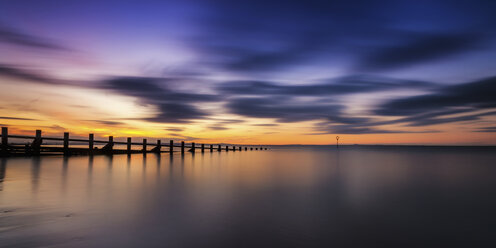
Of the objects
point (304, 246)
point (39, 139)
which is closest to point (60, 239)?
point (304, 246)

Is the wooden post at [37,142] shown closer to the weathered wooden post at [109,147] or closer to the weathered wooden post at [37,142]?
the weathered wooden post at [37,142]

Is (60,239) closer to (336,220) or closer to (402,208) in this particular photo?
(336,220)

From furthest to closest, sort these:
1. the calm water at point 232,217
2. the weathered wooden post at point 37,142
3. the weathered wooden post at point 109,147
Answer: the weathered wooden post at point 109,147, the weathered wooden post at point 37,142, the calm water at point 232,217

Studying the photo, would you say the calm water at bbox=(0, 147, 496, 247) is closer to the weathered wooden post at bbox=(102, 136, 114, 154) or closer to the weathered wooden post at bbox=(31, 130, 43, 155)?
the weathered wooden post at bbox=(31, 130, 43, 155)

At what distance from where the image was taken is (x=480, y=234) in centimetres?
612

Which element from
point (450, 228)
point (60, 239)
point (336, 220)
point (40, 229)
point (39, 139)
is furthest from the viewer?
point (39, 139)

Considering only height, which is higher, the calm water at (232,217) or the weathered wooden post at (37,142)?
the weathered wooden post at (37,142)

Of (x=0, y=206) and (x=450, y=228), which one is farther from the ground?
(x=0, y=206)

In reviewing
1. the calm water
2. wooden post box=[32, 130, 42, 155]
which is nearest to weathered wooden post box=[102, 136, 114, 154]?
wooden post box=[32, 130, 42, 155]

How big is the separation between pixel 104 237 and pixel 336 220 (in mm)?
5305

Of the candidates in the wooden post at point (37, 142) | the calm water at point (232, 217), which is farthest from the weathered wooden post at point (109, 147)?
the calm water at point (232, 217)

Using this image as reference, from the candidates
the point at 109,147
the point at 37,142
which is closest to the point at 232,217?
the point at 37,142

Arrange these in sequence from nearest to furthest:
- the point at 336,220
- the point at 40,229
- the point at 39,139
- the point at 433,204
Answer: the point at 40,229 → the point at 336,220 → the point at 433,204 → the point at 39,139

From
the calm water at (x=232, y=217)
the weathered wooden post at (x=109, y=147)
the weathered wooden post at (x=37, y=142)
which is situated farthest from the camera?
the weathered wooden post at (x=109, y=147)
